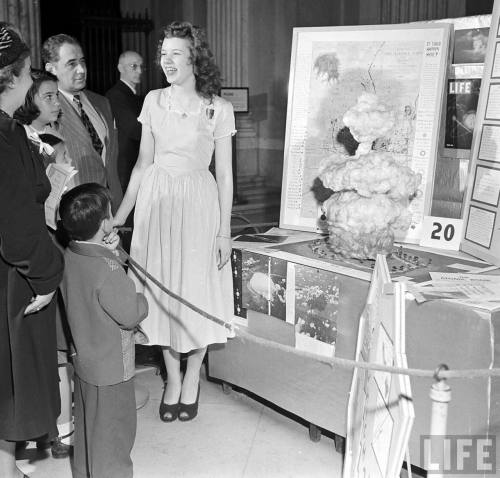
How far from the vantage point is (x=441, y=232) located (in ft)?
9.95

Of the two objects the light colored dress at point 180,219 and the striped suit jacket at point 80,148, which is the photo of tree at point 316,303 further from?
the striped suit jacket at point 80,148

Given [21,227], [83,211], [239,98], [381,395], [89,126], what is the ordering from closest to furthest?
[381,395], [21,227], [83,211], [89,126], [239,98]

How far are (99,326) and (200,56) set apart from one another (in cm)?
117

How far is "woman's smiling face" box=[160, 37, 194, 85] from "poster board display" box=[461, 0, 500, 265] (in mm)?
1164

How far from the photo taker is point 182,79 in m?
2.91

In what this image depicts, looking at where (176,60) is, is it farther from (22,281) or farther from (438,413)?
(438,413)

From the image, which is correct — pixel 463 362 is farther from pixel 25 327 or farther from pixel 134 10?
pixel 134 10

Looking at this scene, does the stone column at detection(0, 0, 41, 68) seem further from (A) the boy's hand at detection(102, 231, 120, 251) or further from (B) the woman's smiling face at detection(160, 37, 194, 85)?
(A) the boy's hand at detection(102, 231, 120, 251)

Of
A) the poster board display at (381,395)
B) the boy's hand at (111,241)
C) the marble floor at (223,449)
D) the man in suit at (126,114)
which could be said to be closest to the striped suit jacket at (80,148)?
the boy's hand at (111,241)

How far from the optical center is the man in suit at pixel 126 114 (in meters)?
5.75

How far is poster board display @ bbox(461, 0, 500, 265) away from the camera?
2803 mm

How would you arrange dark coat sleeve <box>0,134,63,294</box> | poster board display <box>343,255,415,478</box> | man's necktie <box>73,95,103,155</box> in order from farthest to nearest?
man's necktie <box>73,95,103,155</box> < dark coat sleeve <box>0,134,63,294</box> < poster board display <box>343,255,415,478</box>

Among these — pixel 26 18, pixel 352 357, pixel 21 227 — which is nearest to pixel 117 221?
pixel 21 227

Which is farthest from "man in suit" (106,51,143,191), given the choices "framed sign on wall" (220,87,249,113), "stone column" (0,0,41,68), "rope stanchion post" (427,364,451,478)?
"rope stanchion post" (427,364,451,478)
